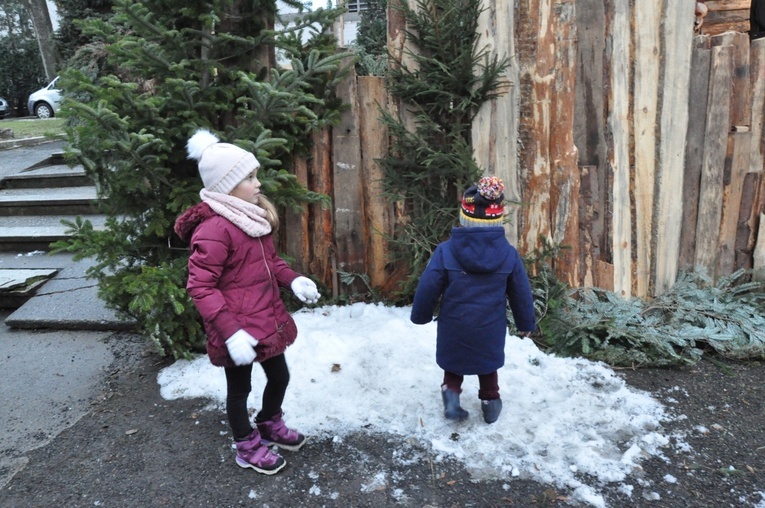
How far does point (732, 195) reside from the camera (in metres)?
4.51

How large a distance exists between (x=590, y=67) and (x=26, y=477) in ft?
14.4

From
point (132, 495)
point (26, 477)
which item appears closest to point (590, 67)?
point (132, 495)

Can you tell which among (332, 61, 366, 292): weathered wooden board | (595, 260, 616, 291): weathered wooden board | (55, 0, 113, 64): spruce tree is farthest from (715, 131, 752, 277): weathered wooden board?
(55, 0, 113, 64): spruce tree

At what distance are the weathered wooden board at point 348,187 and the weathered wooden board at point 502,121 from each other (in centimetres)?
95

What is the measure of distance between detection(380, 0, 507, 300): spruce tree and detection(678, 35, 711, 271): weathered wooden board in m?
1.50

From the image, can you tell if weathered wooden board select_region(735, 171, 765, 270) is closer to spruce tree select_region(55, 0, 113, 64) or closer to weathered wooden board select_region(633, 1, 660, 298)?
weathered wooden board select_region(633, 1, 660, 298)

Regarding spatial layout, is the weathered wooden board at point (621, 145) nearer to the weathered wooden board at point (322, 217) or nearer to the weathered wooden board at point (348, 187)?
the weathered wooden board at point (348, 187)

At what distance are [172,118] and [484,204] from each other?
2221 mm

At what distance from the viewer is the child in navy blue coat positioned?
9.89 feet

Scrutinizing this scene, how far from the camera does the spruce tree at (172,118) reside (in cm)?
362

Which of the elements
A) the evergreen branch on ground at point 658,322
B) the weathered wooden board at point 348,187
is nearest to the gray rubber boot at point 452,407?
the evergreen branch on ground at point 658,322

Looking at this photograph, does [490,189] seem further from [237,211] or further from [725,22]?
[725,22]

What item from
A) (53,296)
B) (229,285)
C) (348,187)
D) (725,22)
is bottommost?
(53,296)

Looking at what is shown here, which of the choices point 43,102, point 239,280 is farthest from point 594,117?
point 43,102
